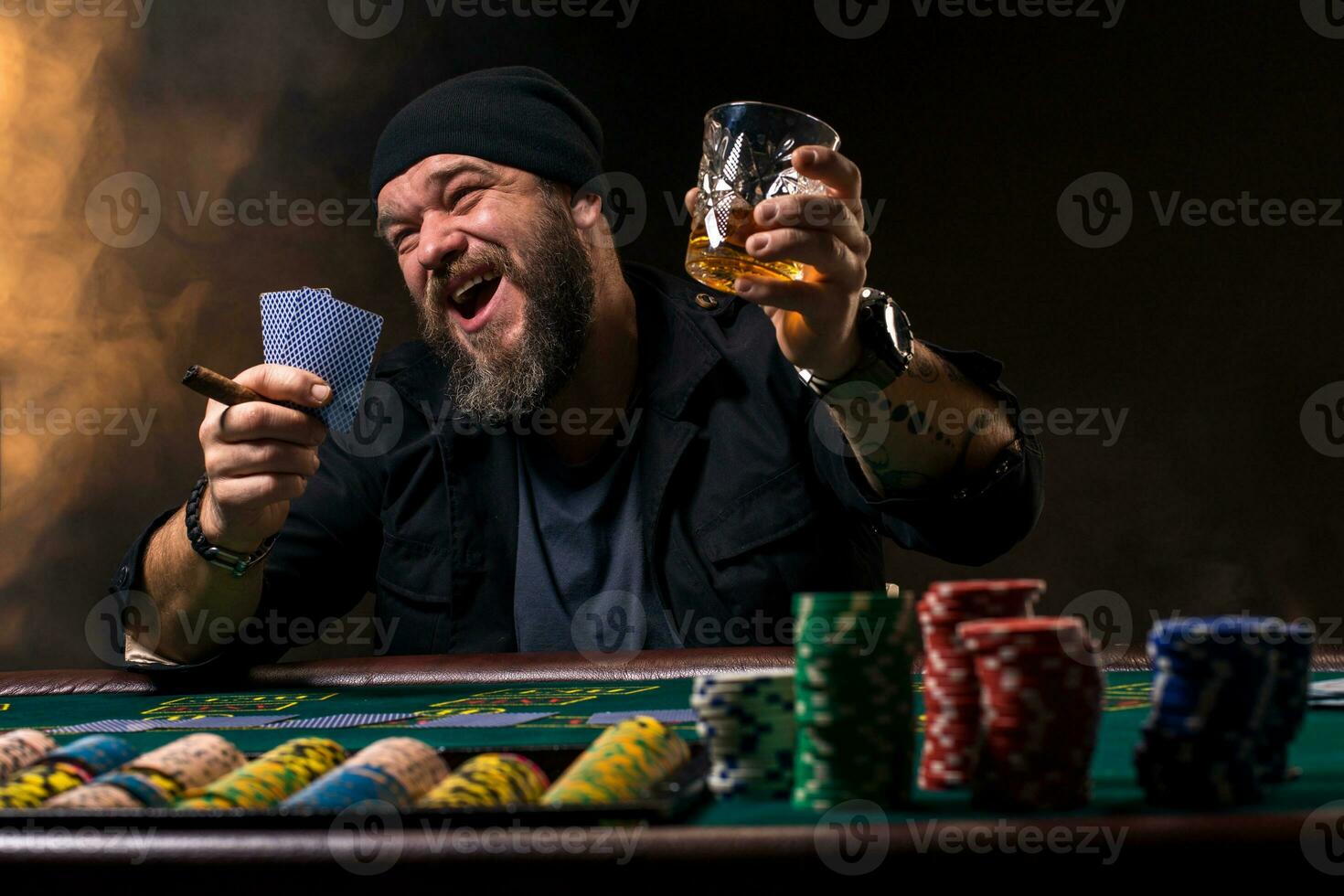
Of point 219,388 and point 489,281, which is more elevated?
point 489,281

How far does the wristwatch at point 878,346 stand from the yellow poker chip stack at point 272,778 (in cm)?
117

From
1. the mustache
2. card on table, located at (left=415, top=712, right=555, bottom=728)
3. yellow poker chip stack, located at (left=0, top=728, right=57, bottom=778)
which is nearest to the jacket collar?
the mustache

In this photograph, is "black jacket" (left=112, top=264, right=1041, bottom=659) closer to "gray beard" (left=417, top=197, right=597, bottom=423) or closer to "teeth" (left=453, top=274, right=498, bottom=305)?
"gray beard" (left=417, top=197, right=597, bottom=423)

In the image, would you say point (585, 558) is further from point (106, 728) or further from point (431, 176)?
point (106, 728)

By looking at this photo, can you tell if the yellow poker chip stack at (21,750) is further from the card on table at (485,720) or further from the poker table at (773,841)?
the card on table at (485,720)

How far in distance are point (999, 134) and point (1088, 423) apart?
1.10 meters

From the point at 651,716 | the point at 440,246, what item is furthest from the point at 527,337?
the point at 651,716

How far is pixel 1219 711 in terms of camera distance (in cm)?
105

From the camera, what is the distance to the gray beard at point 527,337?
2924 millimetres

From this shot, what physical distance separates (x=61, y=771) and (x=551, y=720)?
0.64 m

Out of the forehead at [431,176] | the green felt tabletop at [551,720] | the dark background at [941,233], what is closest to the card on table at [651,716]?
the green felt tabletop at [551,720]

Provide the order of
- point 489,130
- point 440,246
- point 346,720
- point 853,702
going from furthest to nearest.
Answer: point 489,130
point 440,246
point 346,720
point 853,702

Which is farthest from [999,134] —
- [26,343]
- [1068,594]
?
[26,343]

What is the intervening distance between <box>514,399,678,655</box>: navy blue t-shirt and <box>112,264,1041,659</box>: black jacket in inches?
1.4
